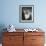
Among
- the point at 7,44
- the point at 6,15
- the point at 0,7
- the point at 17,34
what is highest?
the point at 0,7

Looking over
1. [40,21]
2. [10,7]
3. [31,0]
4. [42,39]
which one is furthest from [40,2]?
[42,39]

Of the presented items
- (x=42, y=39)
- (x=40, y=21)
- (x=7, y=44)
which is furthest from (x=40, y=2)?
(x=7, y=44)

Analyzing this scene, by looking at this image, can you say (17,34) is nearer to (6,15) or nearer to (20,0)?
(6,15)

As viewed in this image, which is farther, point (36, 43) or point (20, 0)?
point (20, 0)

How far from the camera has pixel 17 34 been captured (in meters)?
3.51

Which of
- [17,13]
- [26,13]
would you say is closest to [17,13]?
[17,13]

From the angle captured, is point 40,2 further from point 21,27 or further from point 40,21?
point 21,27

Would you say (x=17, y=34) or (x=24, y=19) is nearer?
(x=17, y=34)

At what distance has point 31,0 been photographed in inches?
156

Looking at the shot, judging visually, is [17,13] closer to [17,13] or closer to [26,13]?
[17,13]

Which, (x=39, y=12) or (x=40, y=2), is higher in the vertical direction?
(x=40, y=2)

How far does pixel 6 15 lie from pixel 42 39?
54.1 inches

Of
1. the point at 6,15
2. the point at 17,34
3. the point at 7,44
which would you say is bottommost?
the point at 7,44

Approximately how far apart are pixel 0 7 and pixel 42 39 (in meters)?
1.65
